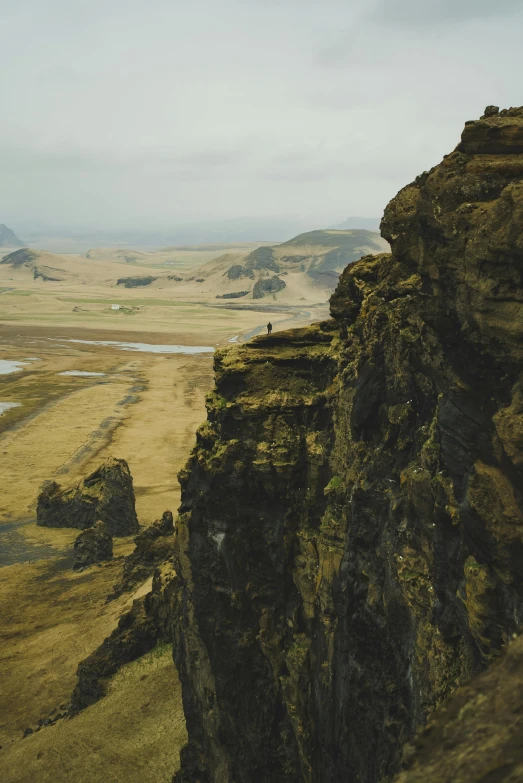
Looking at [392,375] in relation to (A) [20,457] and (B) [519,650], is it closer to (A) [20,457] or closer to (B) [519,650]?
(B) [519,650]

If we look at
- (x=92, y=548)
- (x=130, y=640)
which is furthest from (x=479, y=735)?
(x=92, y=548)

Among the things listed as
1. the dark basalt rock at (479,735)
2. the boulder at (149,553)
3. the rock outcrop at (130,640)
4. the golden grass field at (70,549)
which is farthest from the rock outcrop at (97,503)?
the dark basalt rock at (479,735)

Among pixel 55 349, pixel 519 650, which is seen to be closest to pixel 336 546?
pixel 519 650

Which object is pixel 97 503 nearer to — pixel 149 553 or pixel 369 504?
pixel 149 553

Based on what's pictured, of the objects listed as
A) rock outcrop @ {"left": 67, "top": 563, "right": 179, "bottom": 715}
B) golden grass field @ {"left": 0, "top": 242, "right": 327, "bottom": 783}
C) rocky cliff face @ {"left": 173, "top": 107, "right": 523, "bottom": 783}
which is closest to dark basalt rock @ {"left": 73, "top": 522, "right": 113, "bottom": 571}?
golden grass field @ {"left": 0, "top": 242, "right": 327, "bottom": 783}

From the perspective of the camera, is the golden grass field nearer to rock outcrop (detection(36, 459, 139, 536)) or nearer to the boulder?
rock outcrop (detection(36, 459, 139, 536))
